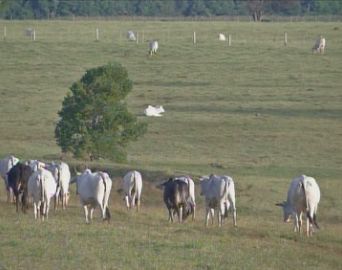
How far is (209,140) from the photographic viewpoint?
47688 millimetres

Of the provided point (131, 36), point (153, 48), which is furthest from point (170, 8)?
point (153, 48)

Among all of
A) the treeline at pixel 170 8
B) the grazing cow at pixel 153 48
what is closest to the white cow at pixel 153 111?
the grazing cow at pixel 153 48

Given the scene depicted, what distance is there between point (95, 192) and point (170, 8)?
125 meters

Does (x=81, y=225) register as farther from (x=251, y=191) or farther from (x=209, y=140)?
(x=209, y=140)

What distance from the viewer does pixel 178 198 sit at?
2783cm

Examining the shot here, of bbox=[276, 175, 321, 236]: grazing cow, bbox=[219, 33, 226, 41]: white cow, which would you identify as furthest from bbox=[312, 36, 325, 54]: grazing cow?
bbox=[276, 175, 321, 236]: grazing cow

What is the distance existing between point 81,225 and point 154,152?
21.2m

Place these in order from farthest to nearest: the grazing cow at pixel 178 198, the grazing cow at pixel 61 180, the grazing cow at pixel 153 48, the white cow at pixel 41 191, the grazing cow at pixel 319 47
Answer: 1. the grazing cow at pixel 319 47
2. the grazing cow at pixel 153 48
3. the grazing cow at pixel 61 180
4. the grazing cow at pixel 178 198
5. the white cow at pixel 41 191

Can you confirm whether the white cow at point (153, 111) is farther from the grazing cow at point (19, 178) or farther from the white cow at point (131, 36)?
the white cow at point (131, 36)

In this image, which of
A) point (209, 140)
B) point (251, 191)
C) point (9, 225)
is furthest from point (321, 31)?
point (9, 225)

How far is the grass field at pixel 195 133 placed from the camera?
67.9 feet

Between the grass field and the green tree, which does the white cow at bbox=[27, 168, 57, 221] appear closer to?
the grass field

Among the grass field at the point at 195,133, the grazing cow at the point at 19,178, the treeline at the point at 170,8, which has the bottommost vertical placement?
the treeline at the point at 170,8

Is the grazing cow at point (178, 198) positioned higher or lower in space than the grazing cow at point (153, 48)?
higher
